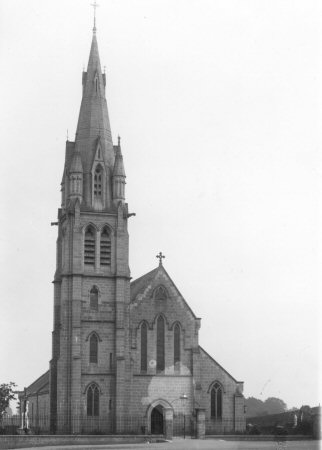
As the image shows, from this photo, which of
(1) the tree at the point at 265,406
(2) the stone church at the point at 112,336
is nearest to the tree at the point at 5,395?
(2) the stone church at the point at 112,336

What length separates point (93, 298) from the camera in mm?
75812

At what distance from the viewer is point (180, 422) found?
75812 millimetres

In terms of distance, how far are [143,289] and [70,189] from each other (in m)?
9.21

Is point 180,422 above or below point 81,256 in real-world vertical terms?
below

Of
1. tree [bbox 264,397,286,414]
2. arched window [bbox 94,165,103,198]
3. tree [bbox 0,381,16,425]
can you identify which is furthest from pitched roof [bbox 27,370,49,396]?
tree [bbox 264,397,286,414]

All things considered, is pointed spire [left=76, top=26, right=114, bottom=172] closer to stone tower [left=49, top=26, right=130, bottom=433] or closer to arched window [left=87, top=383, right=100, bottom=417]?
stone tower [left=49, top=26, right=130, bottom=433]

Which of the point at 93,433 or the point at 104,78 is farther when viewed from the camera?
the point at 104,78

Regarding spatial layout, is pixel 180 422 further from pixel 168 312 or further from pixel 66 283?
pixel 66 283

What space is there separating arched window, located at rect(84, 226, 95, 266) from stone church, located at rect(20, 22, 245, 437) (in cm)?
7

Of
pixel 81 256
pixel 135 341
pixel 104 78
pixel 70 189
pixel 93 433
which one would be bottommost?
pixel 93 433

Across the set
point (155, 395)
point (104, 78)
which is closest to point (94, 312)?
point (155, 395)

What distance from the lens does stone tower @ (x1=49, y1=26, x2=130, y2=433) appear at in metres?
73.9

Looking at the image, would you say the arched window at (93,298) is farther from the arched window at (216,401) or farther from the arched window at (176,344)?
the arched window at (216,401)

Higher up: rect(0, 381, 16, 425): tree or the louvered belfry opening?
the louvered belfry opening
